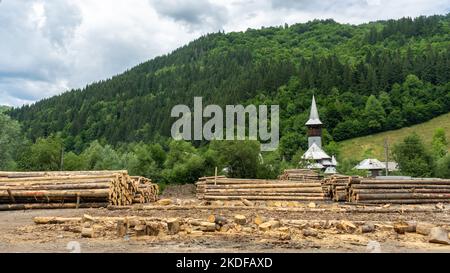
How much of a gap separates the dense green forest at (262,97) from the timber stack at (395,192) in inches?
601

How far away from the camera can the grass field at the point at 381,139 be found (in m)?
81.8

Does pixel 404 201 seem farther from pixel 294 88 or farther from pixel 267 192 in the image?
pixel 294 88

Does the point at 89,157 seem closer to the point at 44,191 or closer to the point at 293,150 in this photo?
the point at 44,191

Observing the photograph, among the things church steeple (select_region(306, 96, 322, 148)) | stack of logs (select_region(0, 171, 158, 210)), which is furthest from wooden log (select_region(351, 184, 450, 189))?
church steeple (select_region(306, 96, 322, 148))

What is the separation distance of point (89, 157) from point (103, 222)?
1609 inches

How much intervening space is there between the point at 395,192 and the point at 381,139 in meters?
70.4

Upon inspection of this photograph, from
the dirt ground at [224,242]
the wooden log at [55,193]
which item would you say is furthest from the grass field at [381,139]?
the dirt ground at [224,242]

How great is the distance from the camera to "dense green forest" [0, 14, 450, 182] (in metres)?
42.6

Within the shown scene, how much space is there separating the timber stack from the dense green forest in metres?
15.3

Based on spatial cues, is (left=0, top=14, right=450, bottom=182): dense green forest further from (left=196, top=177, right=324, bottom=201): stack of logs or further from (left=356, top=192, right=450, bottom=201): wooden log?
(left=356, top=192, right=450, bottom=201): wooden log

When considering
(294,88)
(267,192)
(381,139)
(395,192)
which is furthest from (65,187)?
(294,88)

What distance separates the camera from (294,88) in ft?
353

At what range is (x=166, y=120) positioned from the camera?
4166 inches

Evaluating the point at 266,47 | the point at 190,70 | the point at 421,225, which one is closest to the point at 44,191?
the point at 421,225
